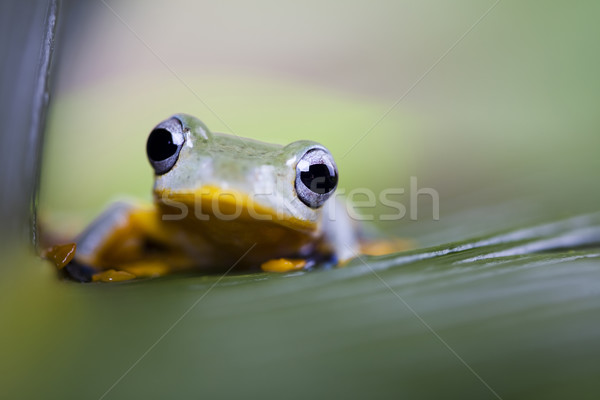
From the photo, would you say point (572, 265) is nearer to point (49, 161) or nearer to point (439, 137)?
point (49, 161)

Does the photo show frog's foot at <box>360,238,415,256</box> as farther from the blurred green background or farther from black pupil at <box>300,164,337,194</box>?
black pupil at <box>300,164,337,194</box>

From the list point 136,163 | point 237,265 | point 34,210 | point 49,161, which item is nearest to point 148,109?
point 136,163

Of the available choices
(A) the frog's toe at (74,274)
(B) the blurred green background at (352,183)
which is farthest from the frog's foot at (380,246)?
(A) the frog's toe at (74,274)
